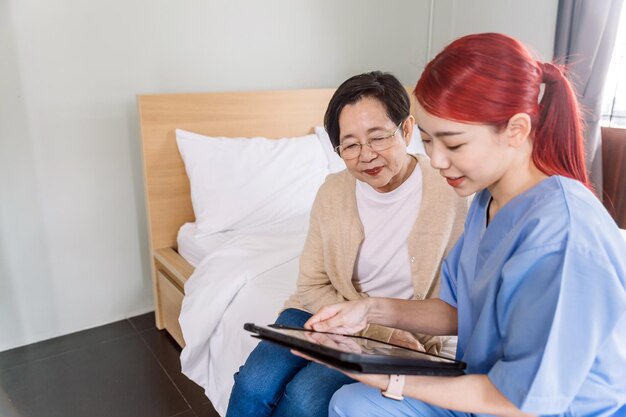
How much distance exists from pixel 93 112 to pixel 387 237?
1.39 m

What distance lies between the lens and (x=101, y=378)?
186 cm

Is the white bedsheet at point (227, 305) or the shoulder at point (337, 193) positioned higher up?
the shoulder at point (337, 193)

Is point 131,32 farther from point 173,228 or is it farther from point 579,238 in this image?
point 579,238

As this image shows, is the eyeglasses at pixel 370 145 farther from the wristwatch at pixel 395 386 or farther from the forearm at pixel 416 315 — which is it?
the wristwatch at pixel 395 386

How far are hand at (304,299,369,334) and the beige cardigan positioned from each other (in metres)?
0.15

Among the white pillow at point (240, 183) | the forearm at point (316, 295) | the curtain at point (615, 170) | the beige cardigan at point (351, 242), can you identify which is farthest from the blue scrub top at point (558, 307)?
the curtain at point (615, 170)

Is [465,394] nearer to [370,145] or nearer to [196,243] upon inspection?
[370,145]

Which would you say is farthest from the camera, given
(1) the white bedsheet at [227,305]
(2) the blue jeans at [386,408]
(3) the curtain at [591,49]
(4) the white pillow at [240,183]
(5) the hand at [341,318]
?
(3) the curtain at [591,49]

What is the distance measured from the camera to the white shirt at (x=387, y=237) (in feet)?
4.17

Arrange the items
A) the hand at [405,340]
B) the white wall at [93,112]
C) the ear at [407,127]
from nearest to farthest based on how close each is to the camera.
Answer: the hand at [405,340]
the ear at [407,127]
the white wall at [93,112]

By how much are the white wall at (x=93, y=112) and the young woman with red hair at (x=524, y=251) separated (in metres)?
1.60

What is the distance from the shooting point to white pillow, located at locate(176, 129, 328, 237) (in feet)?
6.66

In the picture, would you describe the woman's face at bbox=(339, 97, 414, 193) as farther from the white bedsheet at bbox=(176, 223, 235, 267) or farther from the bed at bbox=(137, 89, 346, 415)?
the white bedsheet at bbox=(176, 223, 235, 267)

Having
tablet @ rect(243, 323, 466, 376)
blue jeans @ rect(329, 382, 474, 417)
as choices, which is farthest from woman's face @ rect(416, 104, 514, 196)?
blue jeans @ rect(329, 382, 474, 417)
